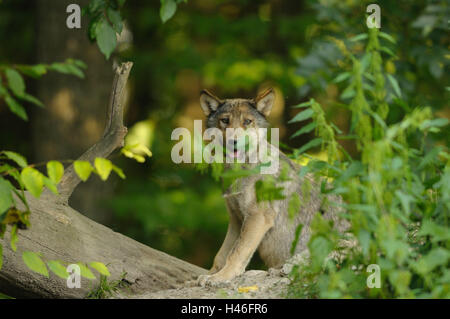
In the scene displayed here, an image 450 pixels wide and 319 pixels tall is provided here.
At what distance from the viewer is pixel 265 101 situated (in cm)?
613

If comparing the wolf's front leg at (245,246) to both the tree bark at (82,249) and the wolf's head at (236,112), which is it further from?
the wolf's head at (236,112)

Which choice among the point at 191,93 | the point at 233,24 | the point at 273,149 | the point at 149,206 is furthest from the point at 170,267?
the point at 191,93

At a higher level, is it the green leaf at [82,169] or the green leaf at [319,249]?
the green leaf at [82,169]

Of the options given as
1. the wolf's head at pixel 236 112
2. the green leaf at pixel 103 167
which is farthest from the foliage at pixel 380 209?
the wolf's head at pixel 236 112

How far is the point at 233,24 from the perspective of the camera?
11133mm

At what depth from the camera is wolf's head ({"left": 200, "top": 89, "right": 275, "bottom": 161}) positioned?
5938 millimetres

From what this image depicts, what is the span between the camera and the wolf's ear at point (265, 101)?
19.8 ft

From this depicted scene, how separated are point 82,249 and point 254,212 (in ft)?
4.99

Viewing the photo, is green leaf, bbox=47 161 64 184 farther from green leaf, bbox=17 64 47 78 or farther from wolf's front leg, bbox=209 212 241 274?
wolf's front leg, bbox=209 212 241 274

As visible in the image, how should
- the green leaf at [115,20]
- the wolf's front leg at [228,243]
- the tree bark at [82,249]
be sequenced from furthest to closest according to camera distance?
the wolf's front leg at [228,243] → the tree bark at [82,249] → the green leaf at [115,20]

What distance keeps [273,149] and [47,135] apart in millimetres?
4560

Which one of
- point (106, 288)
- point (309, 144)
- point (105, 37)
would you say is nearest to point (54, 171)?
point (105, 37)

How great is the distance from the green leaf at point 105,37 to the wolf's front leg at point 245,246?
2002 mm
